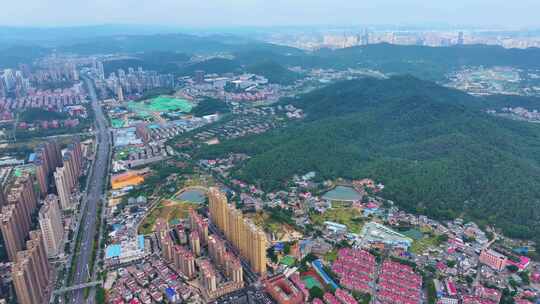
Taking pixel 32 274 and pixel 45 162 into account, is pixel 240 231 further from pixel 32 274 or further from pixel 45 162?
pixel 45 162

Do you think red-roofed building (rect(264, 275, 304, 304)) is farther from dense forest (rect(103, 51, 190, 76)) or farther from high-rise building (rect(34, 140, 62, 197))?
dense forest (rect(103, 51, 190, 76))

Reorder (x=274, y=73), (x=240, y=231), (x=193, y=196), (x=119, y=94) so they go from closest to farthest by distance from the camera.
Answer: (x=240, y=231), (x=193, y=196), (x=119, y=94), (x=274, y=73)

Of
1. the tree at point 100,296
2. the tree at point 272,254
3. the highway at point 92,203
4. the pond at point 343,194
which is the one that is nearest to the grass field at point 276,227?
the tree at point 272,254

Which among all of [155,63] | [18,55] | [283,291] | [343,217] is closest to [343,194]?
[343,217]

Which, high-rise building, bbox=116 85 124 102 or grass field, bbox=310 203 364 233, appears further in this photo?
high-rise building, bbox=116 85 124 102

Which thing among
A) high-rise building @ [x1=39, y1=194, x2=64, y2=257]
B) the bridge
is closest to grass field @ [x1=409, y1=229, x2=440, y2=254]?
the bridge

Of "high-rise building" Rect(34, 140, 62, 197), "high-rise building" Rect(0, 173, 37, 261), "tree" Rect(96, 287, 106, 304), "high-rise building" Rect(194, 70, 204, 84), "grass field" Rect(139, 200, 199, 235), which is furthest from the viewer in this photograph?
"high-rise building" Rect(194, 70, 204, 84)

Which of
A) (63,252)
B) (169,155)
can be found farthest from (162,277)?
(169,155)
